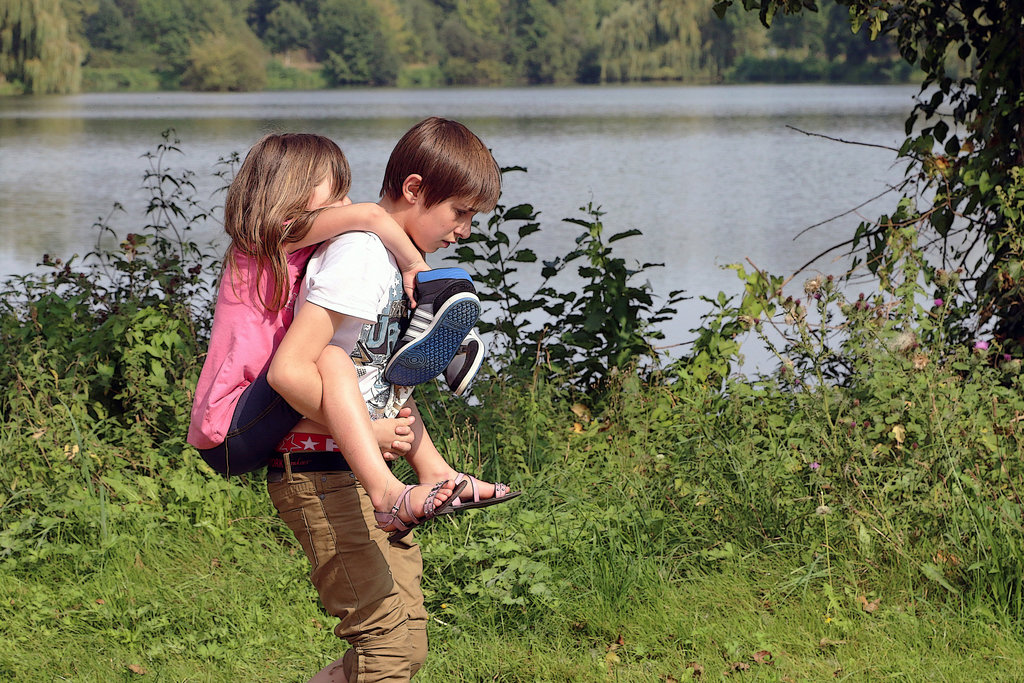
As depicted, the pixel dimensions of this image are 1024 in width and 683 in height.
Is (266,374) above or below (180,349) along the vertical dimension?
above

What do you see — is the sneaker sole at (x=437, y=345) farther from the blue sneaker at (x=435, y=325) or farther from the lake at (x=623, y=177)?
the lake at (x=623, y=177)

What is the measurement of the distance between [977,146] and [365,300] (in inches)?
154

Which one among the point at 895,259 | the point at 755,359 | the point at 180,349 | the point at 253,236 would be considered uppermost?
the point at 253,236

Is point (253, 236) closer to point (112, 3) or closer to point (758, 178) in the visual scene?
point (758, 178)

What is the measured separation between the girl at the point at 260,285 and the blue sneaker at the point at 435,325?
0.30 ft

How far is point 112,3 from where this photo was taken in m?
70.2

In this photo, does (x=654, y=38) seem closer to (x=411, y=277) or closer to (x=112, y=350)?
(x=112, y=350)

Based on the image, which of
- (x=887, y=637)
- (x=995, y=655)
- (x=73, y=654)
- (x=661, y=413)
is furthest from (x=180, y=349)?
(x=995, y=655)

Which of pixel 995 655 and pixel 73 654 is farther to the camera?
pixel 73 654

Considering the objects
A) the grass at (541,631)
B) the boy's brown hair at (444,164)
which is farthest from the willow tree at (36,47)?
the boy's brown hair at (444,164)

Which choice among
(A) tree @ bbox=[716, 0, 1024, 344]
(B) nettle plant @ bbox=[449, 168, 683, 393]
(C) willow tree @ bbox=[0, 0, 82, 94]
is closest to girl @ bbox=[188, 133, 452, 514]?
(B) nettle plant @ bbox=[449, 168, 683, 393]

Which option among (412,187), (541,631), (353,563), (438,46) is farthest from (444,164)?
(438,46)

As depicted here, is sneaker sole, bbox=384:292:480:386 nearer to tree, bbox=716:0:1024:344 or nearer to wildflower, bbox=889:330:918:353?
wildflower, bbox=889:330:918:353

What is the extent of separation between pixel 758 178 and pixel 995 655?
1246cm
